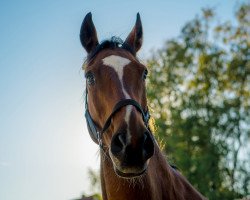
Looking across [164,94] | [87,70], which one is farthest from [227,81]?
[87,70]

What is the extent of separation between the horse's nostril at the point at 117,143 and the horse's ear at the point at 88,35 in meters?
1.83

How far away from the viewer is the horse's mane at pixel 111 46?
4.34m

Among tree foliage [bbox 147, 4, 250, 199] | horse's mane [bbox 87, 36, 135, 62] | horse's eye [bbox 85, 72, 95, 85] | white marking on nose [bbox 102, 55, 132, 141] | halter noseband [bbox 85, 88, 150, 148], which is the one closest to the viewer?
halter noseband [bbox 85, 88, 150, 148]

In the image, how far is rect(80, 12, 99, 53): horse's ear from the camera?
456 centimetres

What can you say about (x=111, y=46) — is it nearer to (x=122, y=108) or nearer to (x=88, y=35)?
(x=88, y=35)

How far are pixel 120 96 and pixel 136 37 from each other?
4.80 ft

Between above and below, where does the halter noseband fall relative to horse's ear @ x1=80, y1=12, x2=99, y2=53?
below

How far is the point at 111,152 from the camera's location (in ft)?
10.5

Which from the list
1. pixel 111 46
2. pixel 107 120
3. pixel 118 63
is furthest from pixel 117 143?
pixel 111 46

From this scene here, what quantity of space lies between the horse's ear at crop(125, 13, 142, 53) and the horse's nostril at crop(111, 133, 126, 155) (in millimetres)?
1725

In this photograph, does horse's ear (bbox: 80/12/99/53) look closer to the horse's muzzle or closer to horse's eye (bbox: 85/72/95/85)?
horse's eye (bbox: 85/72/95/85)

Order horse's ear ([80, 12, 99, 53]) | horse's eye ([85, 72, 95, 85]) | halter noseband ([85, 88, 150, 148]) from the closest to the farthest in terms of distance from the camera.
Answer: halter noseband ([85, 88, 150, 148]) → horse's eye ([85, 72, 95, 85]) → horse's ear ([80, 12, 99, 53])

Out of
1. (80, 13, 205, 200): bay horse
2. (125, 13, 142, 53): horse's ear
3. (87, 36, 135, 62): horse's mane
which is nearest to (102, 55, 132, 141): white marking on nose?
(80, 13, 205, 200): bay horse

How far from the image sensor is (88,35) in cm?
463
